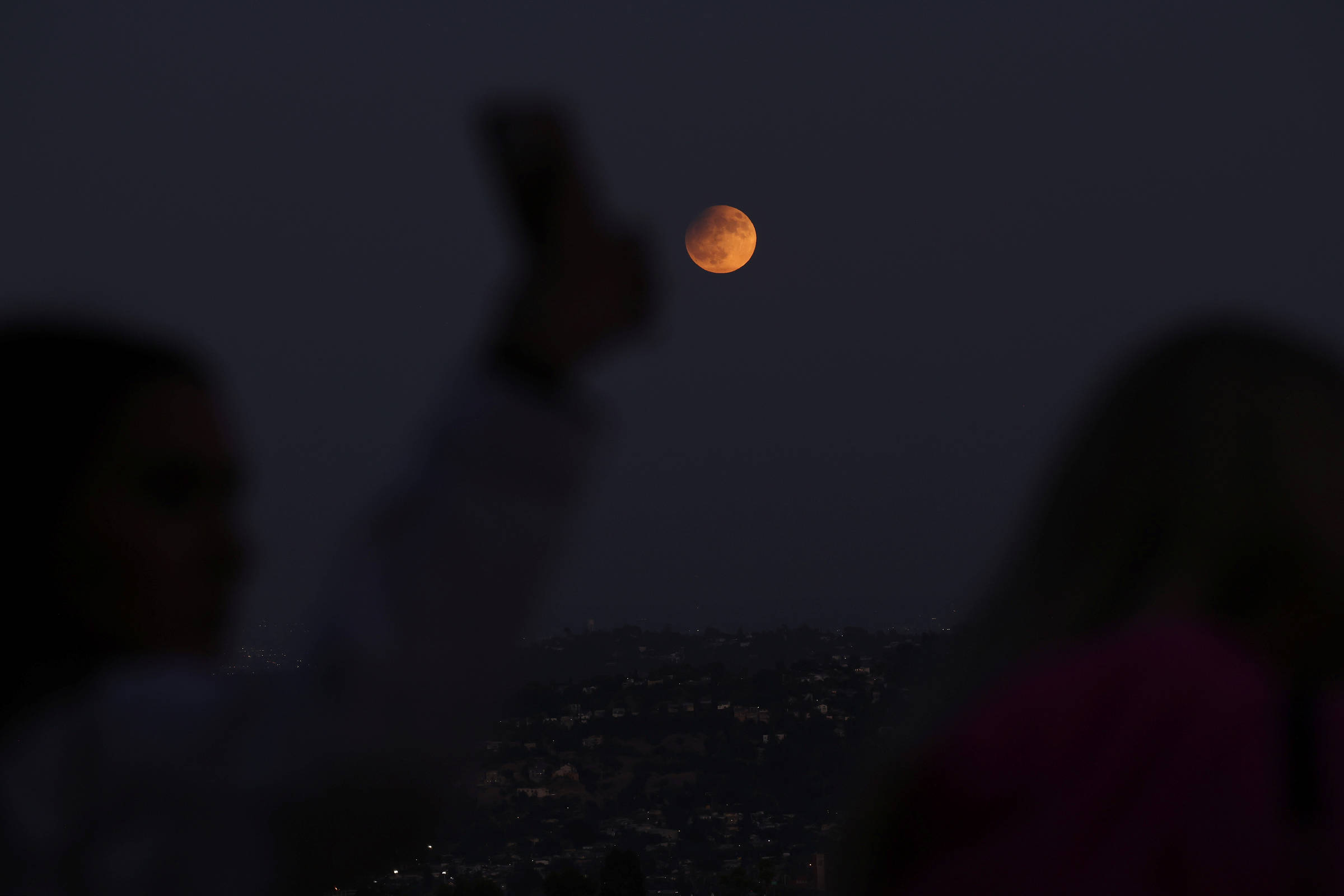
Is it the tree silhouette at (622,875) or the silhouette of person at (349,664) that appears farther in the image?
the tree silhouette at (622,875)

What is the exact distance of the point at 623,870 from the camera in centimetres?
1869

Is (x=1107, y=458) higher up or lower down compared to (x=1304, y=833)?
higher up

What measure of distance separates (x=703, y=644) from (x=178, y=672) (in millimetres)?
25438

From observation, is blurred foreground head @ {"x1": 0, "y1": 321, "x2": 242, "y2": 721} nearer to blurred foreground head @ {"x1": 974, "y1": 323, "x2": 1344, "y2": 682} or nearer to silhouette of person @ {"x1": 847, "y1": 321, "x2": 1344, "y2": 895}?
silhouette of person @ {"x1": 847, "y1": 321, "x2": 1344, "y2": 895}

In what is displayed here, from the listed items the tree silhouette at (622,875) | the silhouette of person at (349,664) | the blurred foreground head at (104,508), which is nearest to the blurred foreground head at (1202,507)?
the silhouette of person at (349,664)

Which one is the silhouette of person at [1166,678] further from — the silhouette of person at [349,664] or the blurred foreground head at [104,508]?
the blurred foreground head at [104,508]

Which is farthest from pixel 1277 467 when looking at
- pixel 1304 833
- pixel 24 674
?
pixel 24 674

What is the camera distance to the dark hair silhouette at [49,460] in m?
1.16

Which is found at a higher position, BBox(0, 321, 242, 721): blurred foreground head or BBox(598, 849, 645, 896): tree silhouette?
BBox(0, 321, 242, 721): blurred foreground head

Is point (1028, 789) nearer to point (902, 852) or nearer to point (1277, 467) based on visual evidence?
point (902, 852)

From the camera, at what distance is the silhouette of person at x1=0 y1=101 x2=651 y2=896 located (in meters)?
0.99

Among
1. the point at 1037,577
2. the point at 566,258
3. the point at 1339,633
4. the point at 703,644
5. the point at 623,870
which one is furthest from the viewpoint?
the point at 703,644

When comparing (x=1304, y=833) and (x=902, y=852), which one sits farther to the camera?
(x=902, y=852)

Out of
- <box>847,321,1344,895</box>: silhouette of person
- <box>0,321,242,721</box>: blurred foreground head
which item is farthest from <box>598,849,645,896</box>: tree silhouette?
<box>0,321,242,721</box>: blurred foreground head
